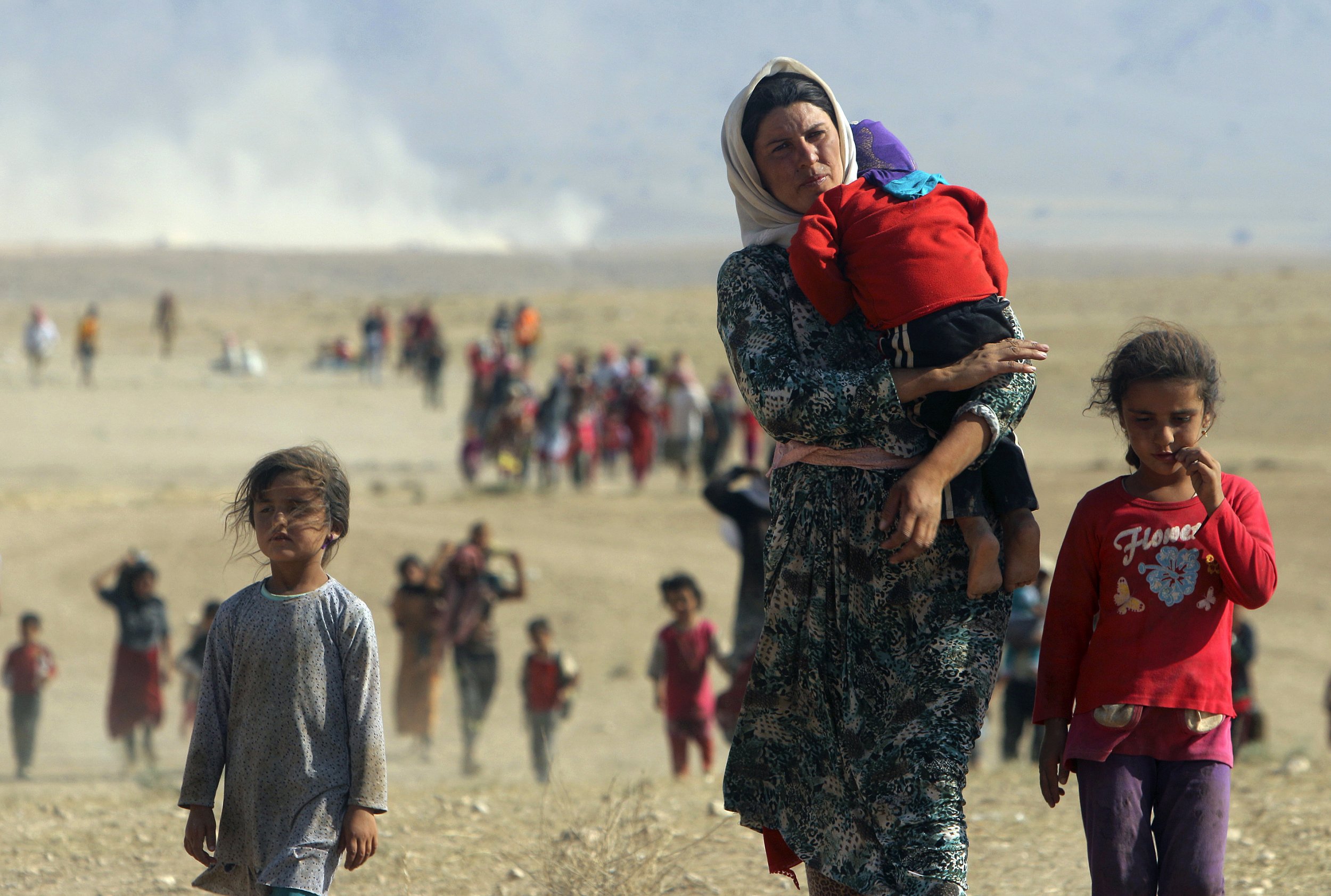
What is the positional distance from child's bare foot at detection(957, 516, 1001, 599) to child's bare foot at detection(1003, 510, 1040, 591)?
43 millimetres

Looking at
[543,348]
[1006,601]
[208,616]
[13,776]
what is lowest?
[13,776]

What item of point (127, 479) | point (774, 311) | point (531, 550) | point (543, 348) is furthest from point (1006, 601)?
point (543, 348)

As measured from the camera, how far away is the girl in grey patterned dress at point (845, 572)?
2.62m

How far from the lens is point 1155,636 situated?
279cm

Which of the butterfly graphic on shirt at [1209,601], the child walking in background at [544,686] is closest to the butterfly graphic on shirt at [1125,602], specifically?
the butterfly graphic on shirt at [1209,601]

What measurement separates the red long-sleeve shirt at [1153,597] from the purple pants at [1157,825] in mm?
128

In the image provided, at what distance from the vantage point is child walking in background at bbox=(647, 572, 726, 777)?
7.42m

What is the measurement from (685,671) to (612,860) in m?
3.45

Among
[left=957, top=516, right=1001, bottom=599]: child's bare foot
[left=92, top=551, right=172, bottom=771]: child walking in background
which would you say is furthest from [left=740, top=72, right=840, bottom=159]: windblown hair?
[left=92, top=551, right=172, bottom=771]: child walking in background

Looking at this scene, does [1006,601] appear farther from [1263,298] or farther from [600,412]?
[1263,298]

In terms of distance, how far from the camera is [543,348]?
112 feet

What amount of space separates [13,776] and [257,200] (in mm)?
178547

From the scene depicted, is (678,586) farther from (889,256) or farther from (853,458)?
(889,256)

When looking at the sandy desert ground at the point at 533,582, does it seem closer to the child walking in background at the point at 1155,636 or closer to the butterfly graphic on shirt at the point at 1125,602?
the child walking in background at the point at 1155,636
